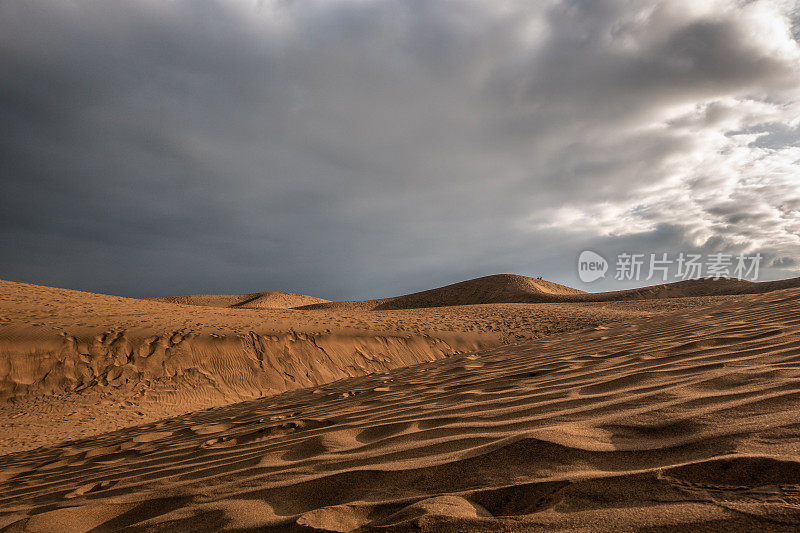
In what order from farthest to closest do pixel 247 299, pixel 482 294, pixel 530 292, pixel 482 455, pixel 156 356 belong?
pixel 247 299 < pixel 482 294 < pixel 530 292 < pixel 156 356 < pixel 482 455

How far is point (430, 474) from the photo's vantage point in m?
1.37

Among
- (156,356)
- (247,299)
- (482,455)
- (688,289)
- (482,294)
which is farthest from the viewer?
(247,299)

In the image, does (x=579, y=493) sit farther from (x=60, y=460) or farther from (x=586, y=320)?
(x=586, y=320)

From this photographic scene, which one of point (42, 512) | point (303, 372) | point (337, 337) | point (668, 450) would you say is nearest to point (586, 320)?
point (337, 337)

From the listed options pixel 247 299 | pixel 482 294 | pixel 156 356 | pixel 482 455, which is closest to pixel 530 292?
pixel 482 294

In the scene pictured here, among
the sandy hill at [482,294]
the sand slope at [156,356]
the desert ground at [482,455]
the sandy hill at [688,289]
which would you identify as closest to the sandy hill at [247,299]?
the sandy hill at [482,294]

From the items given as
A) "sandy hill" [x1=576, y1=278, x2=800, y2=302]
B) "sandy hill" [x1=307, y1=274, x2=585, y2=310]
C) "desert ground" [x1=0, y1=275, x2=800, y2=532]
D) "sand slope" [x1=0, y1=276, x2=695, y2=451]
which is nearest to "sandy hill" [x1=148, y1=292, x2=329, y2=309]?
"sandy hill" [x1=307, y1=274, x2=585, y2=310]

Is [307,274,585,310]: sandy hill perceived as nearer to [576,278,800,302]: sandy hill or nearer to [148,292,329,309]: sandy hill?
[576,278,800,302]: sandy hill

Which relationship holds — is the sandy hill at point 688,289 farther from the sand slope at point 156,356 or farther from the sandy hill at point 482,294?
the sand slope at point 156,356

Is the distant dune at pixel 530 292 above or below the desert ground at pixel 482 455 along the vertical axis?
above

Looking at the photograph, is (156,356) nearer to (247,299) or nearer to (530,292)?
(530,292)

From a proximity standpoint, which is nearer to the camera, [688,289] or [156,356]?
[156,356]

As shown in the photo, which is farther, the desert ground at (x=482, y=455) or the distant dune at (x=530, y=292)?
the distant dune at (x=530, y=292)

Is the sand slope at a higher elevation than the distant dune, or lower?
lower
